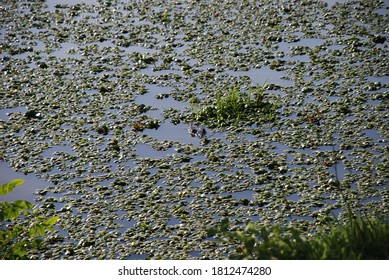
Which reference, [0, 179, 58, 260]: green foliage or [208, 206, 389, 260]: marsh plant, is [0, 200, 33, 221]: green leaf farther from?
[208, 206, 389, 260]: marsh plant

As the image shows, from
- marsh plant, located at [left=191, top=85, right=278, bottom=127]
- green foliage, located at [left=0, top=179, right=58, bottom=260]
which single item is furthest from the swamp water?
green foliage, located at [left=0, top=179, right=58, bottom=260]

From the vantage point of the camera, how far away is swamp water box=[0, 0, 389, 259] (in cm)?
341

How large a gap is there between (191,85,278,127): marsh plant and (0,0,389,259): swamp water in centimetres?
3

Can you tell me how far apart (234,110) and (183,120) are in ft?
0.90

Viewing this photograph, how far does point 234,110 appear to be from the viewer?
13.9 ft

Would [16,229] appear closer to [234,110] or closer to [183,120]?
[183,120]

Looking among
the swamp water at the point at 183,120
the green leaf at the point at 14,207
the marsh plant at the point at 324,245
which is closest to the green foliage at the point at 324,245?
the marsh plant at the point at 324,245

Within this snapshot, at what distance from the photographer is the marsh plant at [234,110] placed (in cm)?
418

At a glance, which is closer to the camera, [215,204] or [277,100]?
[215,204]

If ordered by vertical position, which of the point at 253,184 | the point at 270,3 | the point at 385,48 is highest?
the point at 270,3

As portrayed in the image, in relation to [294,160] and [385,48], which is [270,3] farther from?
[294,160]

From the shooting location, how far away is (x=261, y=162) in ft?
12.3
